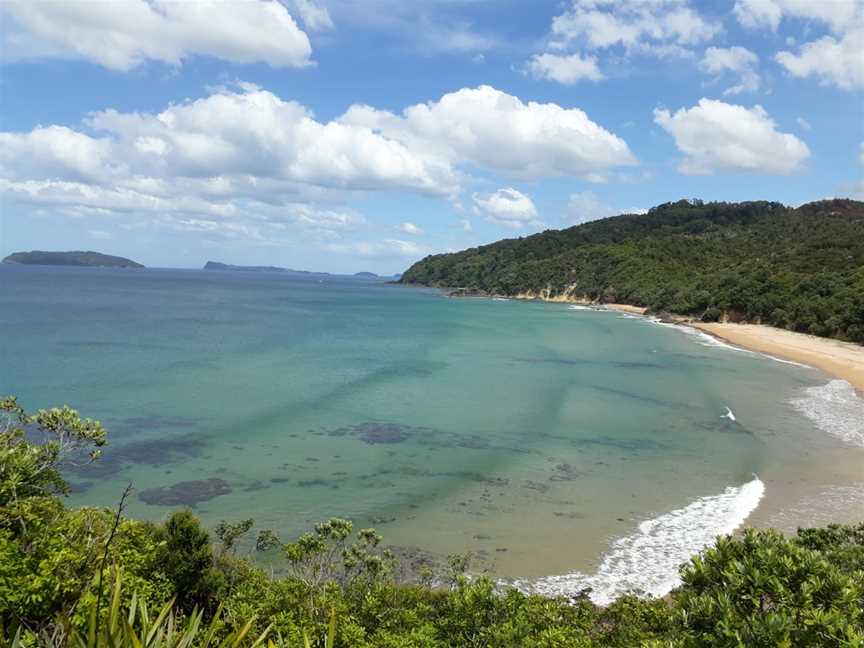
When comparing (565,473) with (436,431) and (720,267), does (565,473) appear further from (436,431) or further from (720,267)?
(720,267)

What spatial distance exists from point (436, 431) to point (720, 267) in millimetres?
108618

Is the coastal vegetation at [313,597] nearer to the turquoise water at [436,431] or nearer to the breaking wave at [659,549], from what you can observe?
the breaking wave at [659,549]

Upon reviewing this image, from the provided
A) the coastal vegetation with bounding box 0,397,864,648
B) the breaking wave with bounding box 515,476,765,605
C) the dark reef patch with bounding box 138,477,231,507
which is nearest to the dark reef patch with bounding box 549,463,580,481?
the breaking wave with bounding box 515,476,765,605

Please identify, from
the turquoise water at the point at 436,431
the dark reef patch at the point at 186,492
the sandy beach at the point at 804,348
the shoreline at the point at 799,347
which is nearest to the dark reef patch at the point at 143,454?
the turquoise water at the point at 436,431

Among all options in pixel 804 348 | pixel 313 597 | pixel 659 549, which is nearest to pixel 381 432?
pixel 659 549

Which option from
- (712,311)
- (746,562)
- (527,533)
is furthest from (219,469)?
(712,311)

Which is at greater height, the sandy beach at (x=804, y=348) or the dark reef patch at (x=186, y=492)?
the sandy beach at (x=804, y=348)

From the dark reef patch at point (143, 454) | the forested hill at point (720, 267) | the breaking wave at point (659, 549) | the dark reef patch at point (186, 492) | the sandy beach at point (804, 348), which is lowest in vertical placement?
the dark reef patch at point (186, 492)

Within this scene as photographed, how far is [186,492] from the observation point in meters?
19.8

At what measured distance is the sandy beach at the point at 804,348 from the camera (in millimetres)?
47781

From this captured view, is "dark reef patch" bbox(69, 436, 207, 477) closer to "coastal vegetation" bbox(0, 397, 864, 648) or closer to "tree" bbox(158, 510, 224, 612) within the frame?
"coastal vegetation" bbox(0, 397, 864, 648)

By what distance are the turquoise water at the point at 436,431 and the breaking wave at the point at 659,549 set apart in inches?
18.5

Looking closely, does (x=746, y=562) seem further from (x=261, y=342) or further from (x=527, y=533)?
(x=261, y=342)

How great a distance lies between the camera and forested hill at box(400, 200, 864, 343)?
72188 mm
